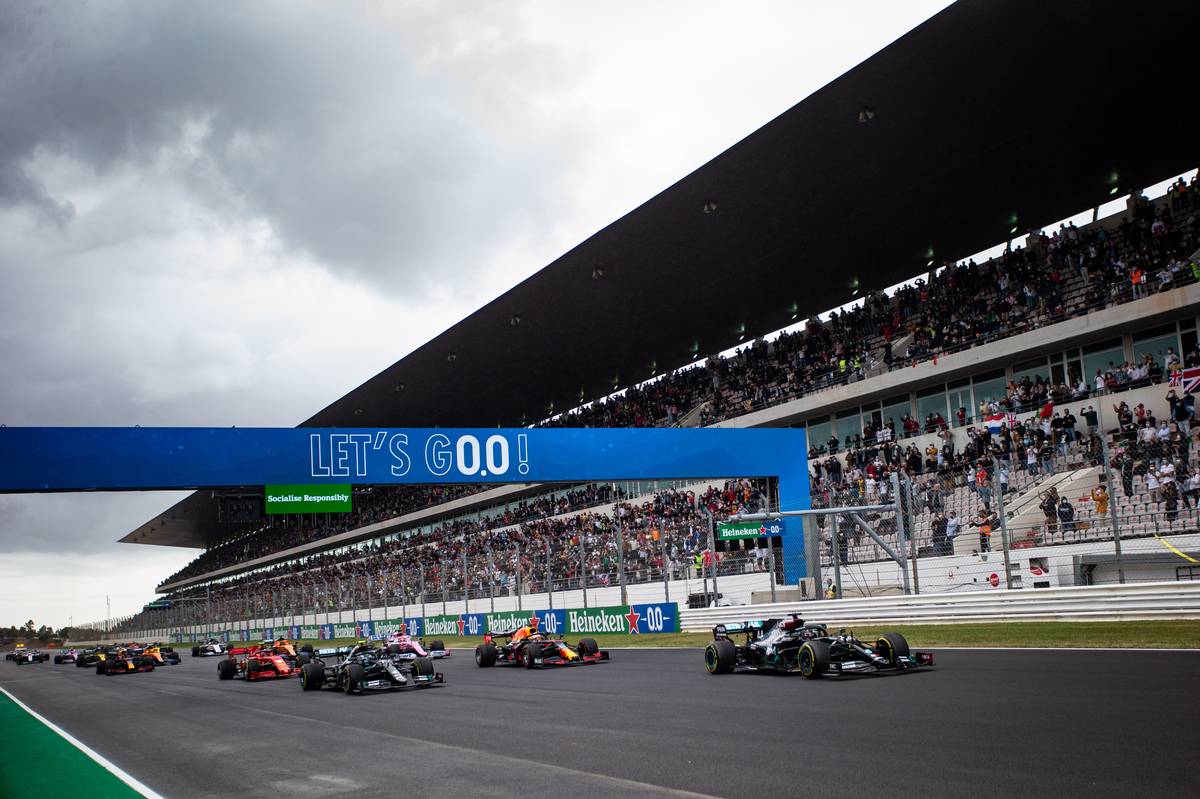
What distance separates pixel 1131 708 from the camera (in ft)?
27.2

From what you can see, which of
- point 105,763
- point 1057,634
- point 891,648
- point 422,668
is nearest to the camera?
point 105,763

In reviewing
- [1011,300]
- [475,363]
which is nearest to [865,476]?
[1011,300]

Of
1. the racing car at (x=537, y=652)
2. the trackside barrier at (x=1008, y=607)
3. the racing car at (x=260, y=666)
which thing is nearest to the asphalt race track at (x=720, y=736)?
the trackside barrier at (x=1008, y=607)

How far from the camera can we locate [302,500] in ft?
78.3

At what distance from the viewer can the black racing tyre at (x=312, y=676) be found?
1716 centimetres

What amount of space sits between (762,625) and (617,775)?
8261 mm

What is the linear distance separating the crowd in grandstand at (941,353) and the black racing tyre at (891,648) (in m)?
7.21

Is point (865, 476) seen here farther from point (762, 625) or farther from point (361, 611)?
point (361, 611)

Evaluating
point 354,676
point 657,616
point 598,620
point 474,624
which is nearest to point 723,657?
point 354,676

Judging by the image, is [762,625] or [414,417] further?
[414,417]

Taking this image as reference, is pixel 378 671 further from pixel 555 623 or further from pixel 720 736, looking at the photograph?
pixel 555 623

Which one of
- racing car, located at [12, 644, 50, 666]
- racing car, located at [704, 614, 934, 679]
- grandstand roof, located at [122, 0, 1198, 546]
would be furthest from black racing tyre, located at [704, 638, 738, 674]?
racing car, located at [12, 644, 50, 666]

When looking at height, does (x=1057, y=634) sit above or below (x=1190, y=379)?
below

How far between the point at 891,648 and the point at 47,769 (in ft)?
30.1
